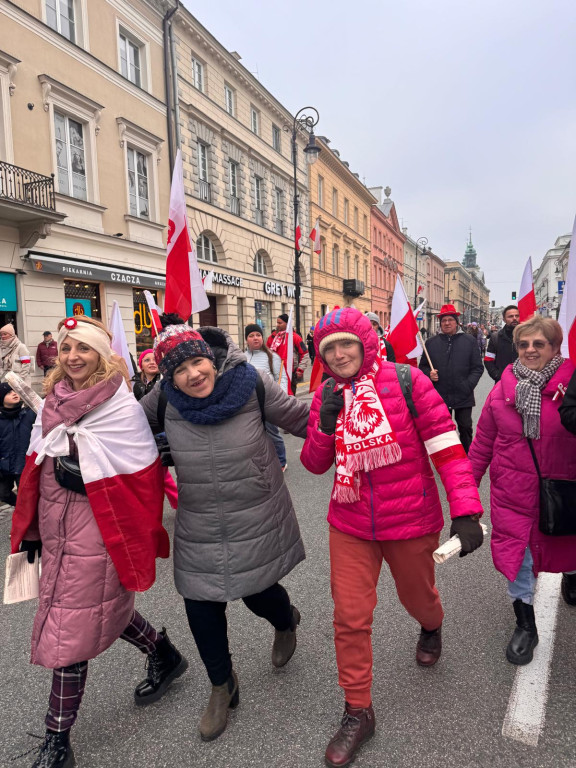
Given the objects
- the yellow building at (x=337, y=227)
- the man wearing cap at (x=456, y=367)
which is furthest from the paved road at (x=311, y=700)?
the yellow building at (x=337, y=227)

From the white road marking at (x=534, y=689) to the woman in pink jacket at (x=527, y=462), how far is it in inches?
2.7

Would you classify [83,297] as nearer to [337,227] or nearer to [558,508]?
[558,508]

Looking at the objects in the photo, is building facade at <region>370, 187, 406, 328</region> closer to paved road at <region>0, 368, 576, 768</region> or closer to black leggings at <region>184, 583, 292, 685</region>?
paved road at <region>0, 368, 576, 768</region>

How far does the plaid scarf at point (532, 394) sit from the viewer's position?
2.52 m

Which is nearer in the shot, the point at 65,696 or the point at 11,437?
the point at 65,696

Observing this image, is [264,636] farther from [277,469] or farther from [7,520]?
[7,520]

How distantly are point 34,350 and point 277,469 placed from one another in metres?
11.5

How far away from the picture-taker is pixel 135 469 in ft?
7.01

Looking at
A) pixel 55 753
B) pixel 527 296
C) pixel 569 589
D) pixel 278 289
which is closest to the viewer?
pixel 55 753

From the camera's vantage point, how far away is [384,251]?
162ft

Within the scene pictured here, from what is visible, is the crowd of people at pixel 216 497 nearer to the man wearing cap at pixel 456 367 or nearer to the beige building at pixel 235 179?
the man wearing cap at pixel 456 367

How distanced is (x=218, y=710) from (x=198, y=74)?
2140 centimetres

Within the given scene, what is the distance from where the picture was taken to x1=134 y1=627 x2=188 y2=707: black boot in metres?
2.40

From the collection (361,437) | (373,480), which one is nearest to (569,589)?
(373,480)
